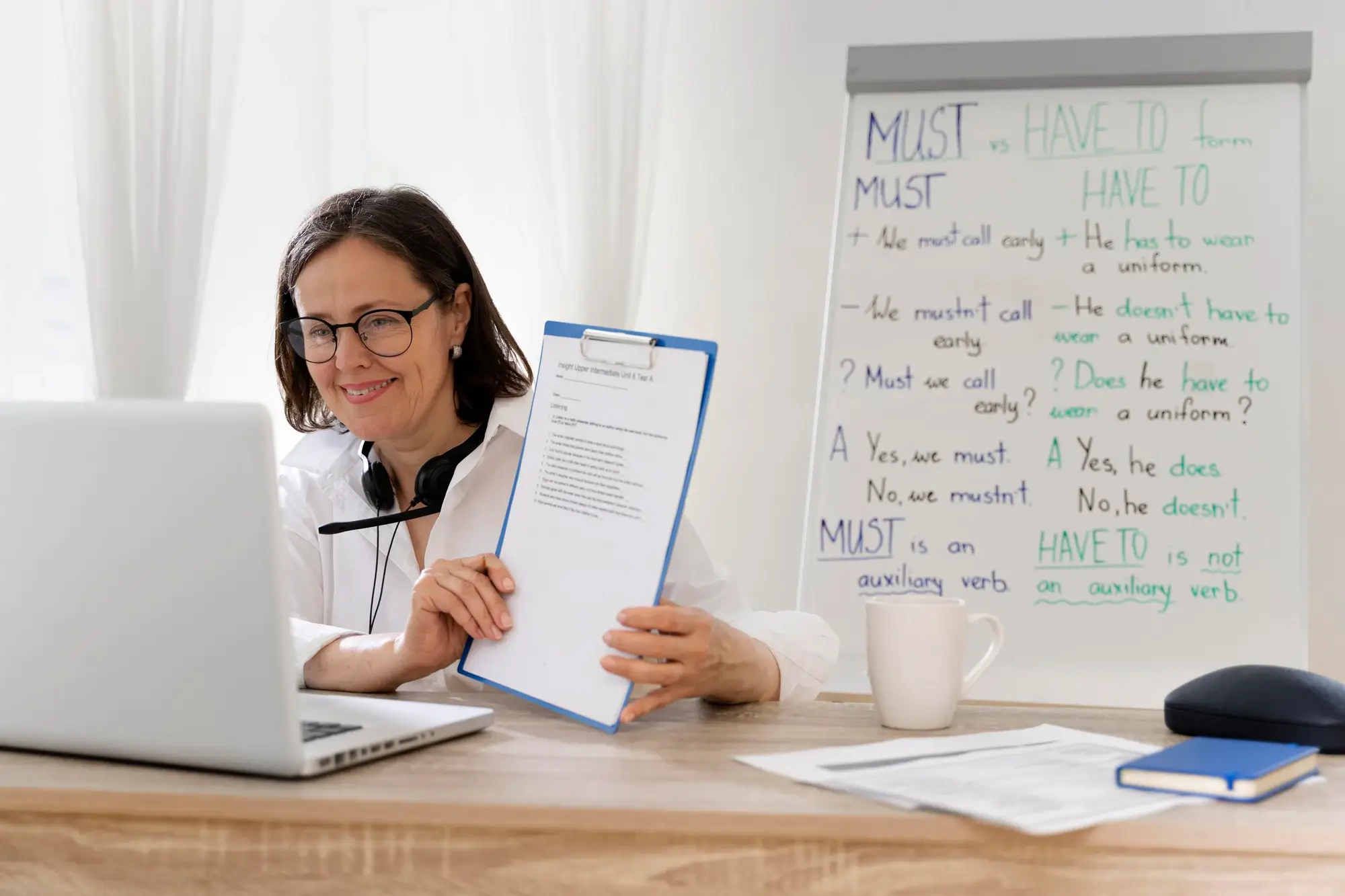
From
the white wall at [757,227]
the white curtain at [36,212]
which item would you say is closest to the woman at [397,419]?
the white wall at [757,227]

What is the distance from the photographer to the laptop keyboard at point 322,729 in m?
0.90

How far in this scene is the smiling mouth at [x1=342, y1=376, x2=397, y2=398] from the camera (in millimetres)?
1544

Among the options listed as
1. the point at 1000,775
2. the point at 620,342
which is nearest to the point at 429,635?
the point at 620,342

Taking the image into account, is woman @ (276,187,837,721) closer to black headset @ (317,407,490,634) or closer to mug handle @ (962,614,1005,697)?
black headset @ (317,407,490,634)

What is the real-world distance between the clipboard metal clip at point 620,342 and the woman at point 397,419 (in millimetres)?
401

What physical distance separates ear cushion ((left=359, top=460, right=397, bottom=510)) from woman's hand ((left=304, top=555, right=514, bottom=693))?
1.14 ft

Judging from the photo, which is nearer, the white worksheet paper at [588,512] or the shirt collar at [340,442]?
the white worksheet paper at [588,512]

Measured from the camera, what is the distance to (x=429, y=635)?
1.17 metres

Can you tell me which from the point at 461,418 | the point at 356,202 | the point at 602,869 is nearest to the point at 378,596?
the point at 461,418

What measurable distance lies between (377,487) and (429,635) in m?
0.47

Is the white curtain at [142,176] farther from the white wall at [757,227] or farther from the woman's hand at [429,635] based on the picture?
the woman's hand at [429,635]

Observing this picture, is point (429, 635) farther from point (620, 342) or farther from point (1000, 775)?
point (1000, 775)

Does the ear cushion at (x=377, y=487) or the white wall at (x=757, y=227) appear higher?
the white wall at (x=757, y=227)

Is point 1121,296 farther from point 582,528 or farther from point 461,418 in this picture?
point 582,528
